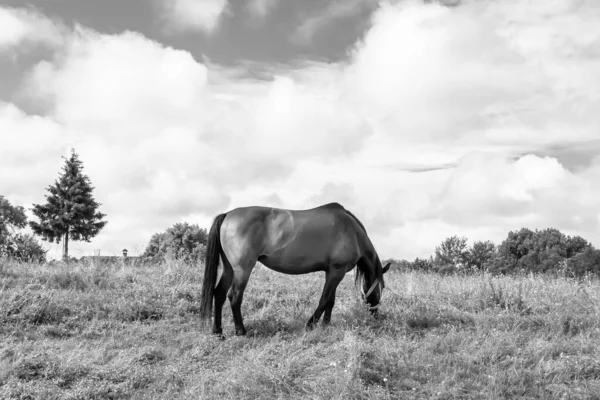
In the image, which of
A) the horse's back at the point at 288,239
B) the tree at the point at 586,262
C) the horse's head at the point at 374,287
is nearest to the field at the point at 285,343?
the horse's head at the point at 374,287

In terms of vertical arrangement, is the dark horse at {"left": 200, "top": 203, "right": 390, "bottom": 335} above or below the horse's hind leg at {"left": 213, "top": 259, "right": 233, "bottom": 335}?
above

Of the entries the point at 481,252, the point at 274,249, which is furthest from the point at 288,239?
the point at 481,252

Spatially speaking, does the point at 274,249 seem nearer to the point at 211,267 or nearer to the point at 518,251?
the point at 211,267

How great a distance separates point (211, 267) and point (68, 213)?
44368 millimetres

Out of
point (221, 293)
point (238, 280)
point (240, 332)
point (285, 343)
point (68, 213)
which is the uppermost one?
point (68, 213)

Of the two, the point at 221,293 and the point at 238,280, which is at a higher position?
the point at 238,280

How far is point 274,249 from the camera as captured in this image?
8.20 m

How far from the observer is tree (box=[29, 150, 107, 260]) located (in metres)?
48.9

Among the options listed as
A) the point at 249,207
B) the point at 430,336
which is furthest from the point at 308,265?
the point at 430,336

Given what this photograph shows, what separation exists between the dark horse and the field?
0.51 metres

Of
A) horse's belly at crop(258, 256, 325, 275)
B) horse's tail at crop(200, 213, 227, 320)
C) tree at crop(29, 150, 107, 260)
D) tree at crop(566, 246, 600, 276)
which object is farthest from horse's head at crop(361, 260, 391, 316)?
tree at crop(29, 150, 107, 260)

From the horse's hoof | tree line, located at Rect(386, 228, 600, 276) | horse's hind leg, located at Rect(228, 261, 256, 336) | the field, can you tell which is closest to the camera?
the field

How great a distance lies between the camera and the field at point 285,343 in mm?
6262

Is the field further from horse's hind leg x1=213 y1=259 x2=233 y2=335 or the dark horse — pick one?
the dark horse
